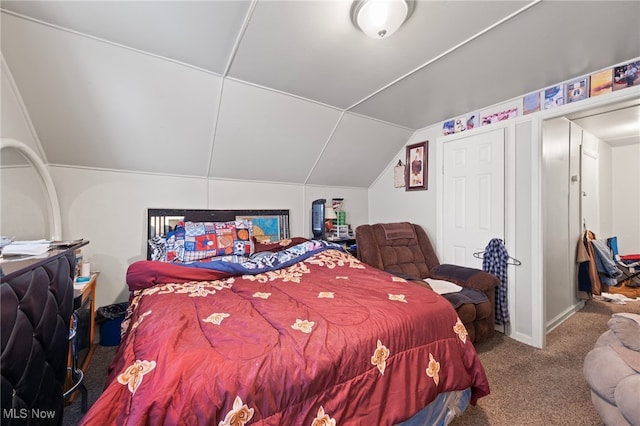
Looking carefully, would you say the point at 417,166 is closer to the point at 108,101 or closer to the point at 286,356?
the point at 286,356

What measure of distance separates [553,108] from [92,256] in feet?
15.1

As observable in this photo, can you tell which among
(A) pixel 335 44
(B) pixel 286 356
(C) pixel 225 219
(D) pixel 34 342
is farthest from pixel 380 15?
(C) pixel 225 219

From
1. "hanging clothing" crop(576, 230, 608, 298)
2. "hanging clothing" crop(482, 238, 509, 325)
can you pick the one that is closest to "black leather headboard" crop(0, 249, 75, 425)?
"hanging clothing" crop(482, 238, 509, 325)

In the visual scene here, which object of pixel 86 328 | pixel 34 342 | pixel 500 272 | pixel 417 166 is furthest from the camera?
pixel 417 166

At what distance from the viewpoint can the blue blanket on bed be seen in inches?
78.1

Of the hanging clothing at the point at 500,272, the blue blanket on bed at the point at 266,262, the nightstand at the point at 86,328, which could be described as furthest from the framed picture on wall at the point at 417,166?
the nightstand at the point at 86,328

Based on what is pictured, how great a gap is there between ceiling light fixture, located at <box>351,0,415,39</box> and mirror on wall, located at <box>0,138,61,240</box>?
233cm

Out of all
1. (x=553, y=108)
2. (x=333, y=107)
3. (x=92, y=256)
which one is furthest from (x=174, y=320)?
(x=553, y=108)

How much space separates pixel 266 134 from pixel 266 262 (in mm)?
1464

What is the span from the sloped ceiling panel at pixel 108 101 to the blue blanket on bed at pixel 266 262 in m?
1.35

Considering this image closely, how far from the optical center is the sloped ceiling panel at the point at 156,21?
1.47 m

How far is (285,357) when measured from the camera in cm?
95

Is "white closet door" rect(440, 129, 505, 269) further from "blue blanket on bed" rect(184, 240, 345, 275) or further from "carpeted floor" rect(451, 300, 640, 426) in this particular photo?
"blue blanket on bed" rect(184, 240, 345, 275)

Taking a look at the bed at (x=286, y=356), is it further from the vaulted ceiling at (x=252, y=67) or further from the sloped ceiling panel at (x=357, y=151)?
the sloped ceiling panel at (x=357, y=151)
